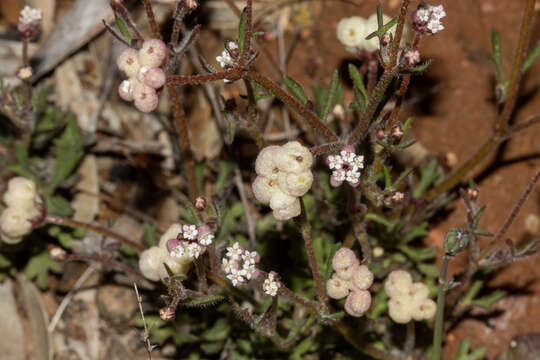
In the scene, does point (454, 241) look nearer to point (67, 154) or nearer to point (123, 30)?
point (123, 30)

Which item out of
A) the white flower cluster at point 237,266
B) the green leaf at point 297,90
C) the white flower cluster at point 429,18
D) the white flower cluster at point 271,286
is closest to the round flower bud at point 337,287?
the white flower cluster at point 271,286

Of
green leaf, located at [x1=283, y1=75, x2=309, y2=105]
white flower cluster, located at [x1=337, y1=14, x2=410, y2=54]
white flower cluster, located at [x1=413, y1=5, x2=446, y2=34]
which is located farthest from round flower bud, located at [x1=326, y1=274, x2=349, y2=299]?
white flower cluster, located at [x1=337, y1=14, x2=410, y2=54]

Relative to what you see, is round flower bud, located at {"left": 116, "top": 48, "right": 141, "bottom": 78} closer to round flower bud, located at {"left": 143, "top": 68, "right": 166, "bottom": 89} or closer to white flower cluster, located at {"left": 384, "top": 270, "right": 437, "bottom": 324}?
round flower bud, located at {"left": 143, "top": 68, "right": 166, "bottom": 89}

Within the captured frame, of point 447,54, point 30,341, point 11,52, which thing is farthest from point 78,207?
point 447,54

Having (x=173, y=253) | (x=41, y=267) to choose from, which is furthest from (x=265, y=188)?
(x=41, y=267)

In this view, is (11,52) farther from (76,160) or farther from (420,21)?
(420,21)

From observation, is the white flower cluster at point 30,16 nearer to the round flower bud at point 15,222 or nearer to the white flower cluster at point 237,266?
the round flower bud at point 15,222
